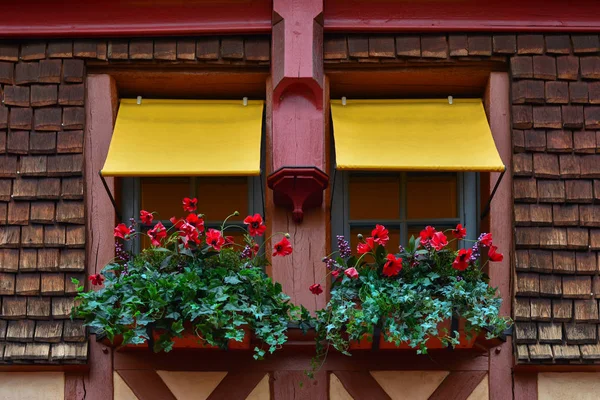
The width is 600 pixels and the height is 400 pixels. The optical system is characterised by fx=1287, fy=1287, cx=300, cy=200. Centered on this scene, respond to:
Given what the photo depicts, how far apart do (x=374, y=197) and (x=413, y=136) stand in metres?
0.54

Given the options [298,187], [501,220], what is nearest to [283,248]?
[298,187]

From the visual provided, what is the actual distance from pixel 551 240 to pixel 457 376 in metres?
0.99

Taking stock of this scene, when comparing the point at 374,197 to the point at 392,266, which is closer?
the point at 392,266

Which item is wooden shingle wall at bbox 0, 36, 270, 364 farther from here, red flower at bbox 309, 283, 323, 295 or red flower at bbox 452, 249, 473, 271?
red flower at bbox 452, 249, 473, 271

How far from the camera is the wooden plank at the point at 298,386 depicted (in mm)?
7629

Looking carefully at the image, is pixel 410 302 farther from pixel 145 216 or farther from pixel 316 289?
pixel 145 216

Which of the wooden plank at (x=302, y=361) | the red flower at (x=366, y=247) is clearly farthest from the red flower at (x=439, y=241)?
the wooden plank at (x=302, y=361)

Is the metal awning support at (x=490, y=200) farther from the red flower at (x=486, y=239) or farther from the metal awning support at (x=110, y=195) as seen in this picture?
the metal awning support at (x=110, y=195)

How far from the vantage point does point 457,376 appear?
7.68 meters

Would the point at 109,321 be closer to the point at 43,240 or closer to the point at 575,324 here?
the point at 43,240

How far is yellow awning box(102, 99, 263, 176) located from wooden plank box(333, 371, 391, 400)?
4.35 ft

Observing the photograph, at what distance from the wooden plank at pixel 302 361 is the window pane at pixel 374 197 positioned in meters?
0.99

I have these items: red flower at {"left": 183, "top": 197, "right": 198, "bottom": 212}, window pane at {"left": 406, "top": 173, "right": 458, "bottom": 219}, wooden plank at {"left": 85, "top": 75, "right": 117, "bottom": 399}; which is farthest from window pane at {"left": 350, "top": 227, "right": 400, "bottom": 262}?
wooden plank at {"left": 85, "top": 75, "right": 117, "bottom": 399}

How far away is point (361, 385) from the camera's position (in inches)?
301
